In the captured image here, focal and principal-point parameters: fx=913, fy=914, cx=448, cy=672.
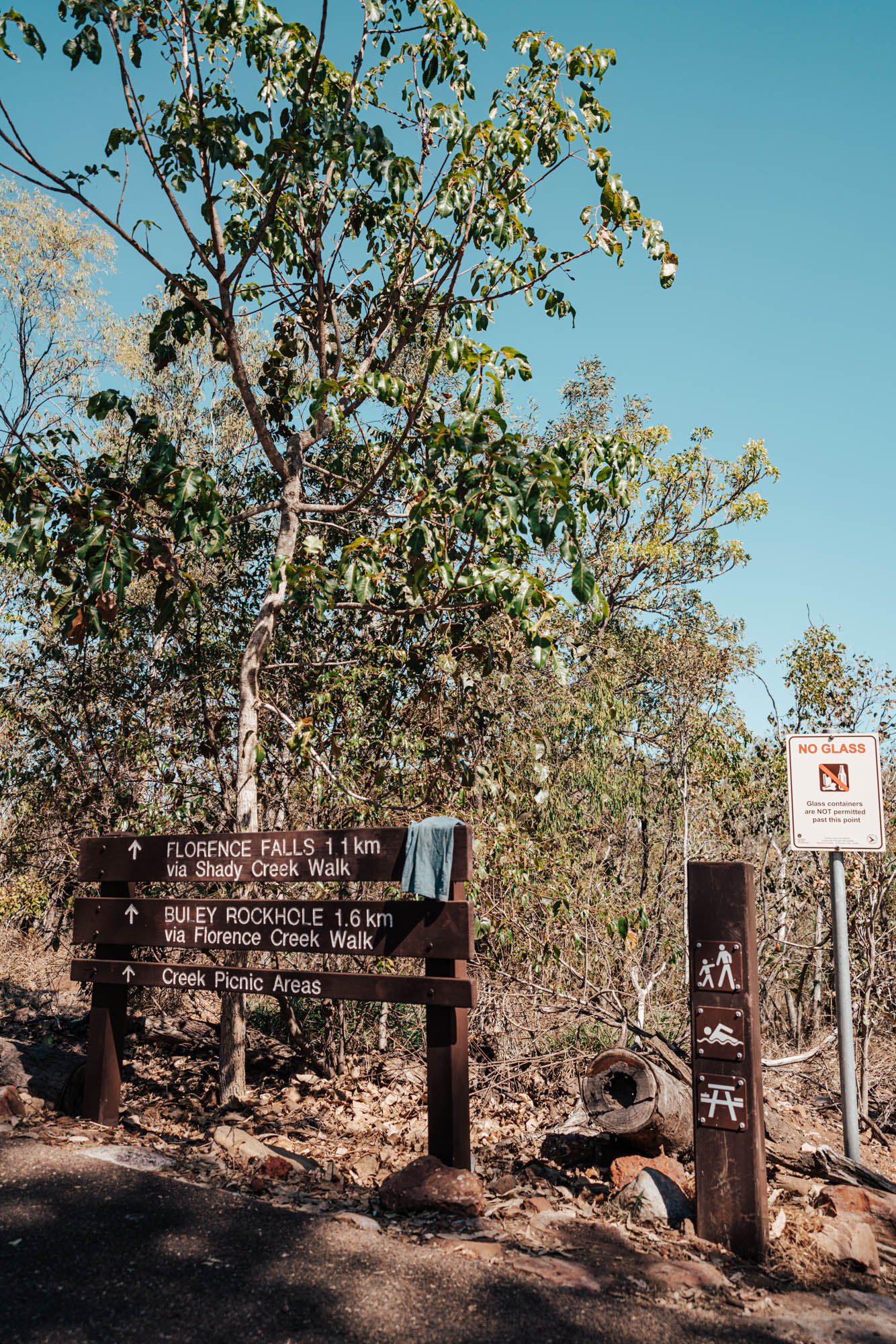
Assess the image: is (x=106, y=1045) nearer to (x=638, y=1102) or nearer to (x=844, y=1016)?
(x=638, y=1102)

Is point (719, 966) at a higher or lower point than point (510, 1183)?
higher

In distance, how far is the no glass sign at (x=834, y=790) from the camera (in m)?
5.41

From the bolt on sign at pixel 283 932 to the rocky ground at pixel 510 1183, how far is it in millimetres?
453

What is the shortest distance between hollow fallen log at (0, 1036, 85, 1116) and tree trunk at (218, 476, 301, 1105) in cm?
102

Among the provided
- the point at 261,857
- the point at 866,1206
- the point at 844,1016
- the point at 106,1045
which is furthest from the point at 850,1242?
the point at 106,1045

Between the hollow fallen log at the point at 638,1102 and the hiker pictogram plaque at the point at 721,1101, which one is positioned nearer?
the hiker pictogram plaque at the point at 721,1101

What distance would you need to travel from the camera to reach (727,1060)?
163 inches

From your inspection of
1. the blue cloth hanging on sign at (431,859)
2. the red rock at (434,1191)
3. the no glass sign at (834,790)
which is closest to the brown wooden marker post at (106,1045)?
the red rock at (434,1191)

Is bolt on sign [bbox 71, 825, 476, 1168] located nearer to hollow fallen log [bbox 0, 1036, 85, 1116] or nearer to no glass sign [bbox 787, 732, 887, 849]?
hollow fallen log [bbox 0, 1036, 85, 1116]

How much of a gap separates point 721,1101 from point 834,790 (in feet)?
7.02

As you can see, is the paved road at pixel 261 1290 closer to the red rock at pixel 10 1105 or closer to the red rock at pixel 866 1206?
the red rock at pixel 866 1206

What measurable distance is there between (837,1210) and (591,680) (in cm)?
566

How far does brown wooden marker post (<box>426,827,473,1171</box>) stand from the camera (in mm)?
4566

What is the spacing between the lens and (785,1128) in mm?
5512
